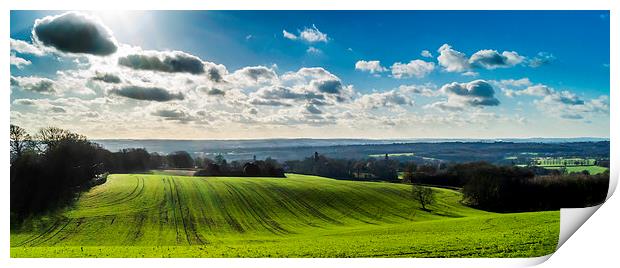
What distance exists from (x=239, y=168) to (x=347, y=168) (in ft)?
7.87

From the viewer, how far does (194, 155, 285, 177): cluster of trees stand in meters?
12.4

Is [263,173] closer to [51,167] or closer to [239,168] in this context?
[239,168]

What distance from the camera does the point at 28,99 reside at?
37.6 ft

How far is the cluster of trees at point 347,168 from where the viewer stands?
41.1 ft

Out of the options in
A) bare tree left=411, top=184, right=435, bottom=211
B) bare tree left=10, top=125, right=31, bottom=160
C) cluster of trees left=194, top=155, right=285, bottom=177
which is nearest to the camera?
bare tree left=10, top=125, right=31, bottom=160

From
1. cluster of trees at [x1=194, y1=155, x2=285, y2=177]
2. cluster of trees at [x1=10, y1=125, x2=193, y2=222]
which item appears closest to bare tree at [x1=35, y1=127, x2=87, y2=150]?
cluster of trees at [x1=10, y1=125, x2=193, y2=222]

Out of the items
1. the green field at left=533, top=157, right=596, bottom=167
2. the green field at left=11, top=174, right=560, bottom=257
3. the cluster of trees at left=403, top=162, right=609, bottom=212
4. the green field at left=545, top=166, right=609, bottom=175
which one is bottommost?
the green field at left=11, top=174, right=560, bottom=257

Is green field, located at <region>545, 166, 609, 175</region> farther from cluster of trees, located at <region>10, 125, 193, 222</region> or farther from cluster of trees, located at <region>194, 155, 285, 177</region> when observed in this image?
cluster of trees, located at <region>10, 125, 193, 222</region>

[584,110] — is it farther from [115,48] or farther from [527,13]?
[115,48]

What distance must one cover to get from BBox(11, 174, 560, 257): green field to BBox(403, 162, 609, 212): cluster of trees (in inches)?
9.6

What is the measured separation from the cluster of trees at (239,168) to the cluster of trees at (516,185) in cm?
→ 336

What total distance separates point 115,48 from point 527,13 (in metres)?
8.17
